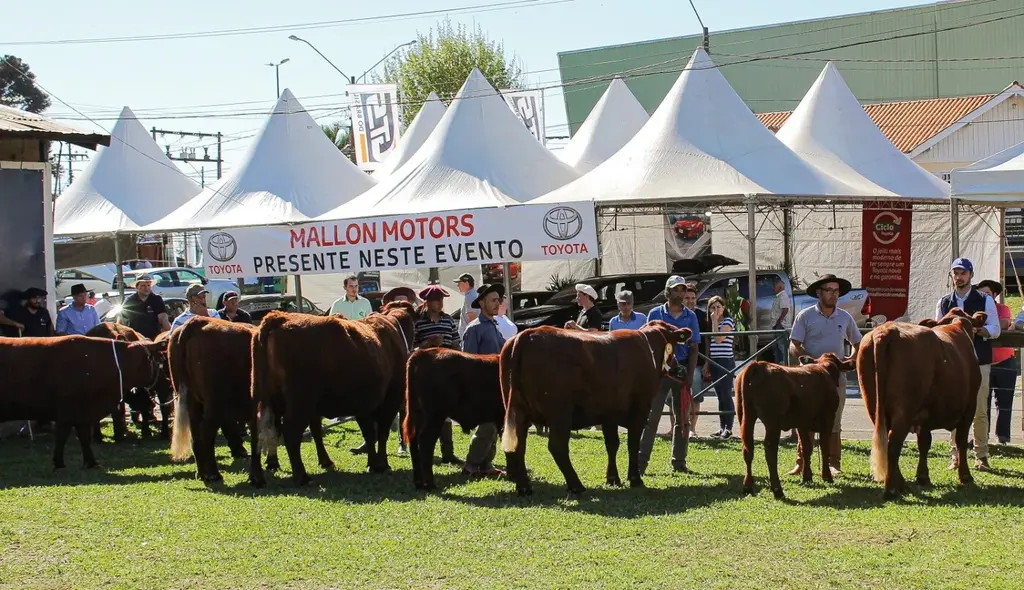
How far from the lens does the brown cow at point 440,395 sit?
956 centimetres

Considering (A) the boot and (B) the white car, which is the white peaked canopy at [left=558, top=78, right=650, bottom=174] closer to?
(B) the white car

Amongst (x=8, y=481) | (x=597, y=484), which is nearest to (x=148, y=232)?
(x=8, y=481)

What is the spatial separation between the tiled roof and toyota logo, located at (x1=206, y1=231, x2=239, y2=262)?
24786 millimetres

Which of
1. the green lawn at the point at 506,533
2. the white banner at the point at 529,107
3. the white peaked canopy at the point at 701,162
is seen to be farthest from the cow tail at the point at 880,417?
the white banner at the point at 529,107

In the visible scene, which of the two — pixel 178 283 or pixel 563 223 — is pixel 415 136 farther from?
pixel 563 223

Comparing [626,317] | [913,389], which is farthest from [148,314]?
[913,389]

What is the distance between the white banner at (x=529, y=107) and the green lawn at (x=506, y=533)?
23462 mm

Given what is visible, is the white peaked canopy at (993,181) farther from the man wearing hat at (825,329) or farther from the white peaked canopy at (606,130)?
the white peaked canopy at (606,130)

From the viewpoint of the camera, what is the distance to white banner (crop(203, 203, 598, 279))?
17.3m

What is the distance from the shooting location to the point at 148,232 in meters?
23.3

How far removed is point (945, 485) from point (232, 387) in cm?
618

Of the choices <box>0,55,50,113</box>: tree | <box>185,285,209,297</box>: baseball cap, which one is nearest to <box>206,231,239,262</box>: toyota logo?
<box>185,285,209,297</box>: baseball cap

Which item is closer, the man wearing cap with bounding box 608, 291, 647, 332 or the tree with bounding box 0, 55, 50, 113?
the man wearing cap with bounding box 608, 291, 647, 332

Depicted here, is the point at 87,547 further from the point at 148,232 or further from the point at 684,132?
the point at 148,232
